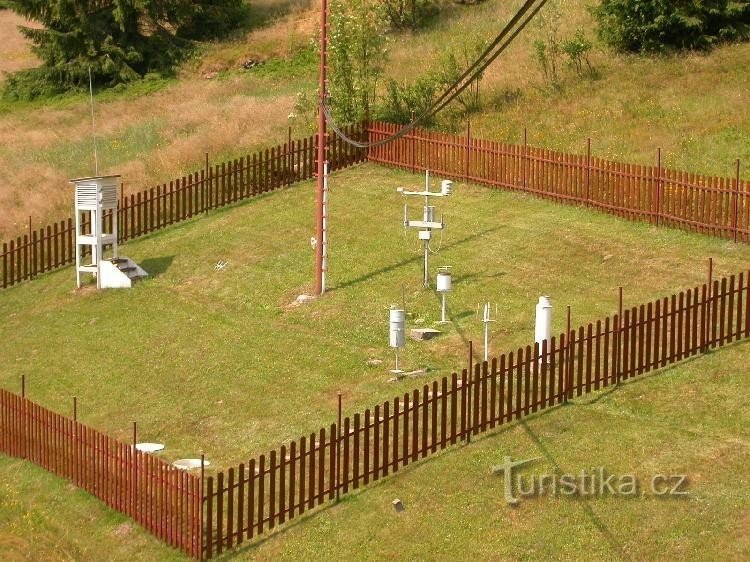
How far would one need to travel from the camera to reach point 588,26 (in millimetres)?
42406

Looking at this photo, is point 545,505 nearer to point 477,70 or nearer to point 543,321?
point 543,321

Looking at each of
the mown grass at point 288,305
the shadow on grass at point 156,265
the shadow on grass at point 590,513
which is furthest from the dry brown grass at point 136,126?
the shadow on grass at point 590,513

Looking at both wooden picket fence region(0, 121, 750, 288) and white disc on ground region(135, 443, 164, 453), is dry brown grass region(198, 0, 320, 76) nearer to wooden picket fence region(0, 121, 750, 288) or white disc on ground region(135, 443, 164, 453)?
wooden picket fence region(0, 121, 750, 288)

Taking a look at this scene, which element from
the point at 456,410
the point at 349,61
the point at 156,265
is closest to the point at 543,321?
the point at 456,410

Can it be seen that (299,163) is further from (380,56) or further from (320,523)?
(320,523)

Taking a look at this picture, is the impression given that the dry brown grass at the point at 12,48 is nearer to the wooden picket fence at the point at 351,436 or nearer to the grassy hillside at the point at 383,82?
the grassy hillside at the point at 383,82

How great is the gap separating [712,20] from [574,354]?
21.8 metres

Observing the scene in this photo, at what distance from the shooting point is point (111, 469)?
59.5 ft

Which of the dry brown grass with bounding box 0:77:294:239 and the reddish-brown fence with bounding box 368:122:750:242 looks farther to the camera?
the dry brown grass with bounding box 0:77:294:239

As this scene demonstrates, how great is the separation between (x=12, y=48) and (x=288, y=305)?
35.0 m

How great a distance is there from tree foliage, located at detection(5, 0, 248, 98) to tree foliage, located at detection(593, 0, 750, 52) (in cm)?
1693

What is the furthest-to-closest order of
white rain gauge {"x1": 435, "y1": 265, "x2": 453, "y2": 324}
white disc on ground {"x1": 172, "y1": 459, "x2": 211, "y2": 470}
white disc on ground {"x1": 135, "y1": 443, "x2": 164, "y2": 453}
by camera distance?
white rain gauge {"x1": 435, "y1": 265, "x2": 453, "y2": 324} → white disc on ground {"x1": 135, "y1": 443, "x2": 164, "y2": 453} → white disc on ground {"x1": 172, "y1": 459, "x2": 211, "y2": 470}

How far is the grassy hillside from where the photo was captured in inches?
1326

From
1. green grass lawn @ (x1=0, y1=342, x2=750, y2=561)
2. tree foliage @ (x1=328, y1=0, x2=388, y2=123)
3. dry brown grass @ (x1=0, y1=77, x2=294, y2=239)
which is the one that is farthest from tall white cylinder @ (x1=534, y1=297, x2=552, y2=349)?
dry brown grass @ (x1=0, y1=77, x2=294, y2=239)
